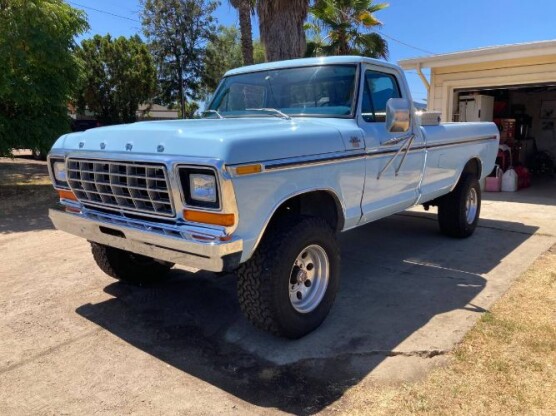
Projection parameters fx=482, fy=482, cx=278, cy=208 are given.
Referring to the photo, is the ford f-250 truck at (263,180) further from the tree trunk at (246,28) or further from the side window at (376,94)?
the tree trunk at (246,28)

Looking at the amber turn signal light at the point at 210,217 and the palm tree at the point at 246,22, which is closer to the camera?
the amber turn signal light at the point at 210,217

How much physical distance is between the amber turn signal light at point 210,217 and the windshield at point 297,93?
156 cm

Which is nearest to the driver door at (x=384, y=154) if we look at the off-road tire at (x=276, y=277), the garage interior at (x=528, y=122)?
the off-road tire at (x=276, y=277)

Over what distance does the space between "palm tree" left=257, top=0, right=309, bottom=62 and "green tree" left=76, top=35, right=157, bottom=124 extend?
11164mm

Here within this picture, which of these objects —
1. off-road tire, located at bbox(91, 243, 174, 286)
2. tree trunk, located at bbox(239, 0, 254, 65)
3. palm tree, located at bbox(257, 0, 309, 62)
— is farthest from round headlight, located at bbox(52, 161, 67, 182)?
tree trunk, located at bbox(239, 0, 254, 65)

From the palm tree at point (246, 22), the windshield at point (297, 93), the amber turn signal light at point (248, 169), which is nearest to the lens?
the amber turn signal light at point (248, 169)

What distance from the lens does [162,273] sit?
4777mm

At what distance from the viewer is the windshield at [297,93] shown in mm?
4152

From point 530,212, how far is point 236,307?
20.9ft

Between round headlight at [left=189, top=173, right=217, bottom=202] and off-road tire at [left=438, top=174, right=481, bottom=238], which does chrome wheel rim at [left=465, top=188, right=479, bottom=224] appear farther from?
round headlight at [left=189, top=173, right=217, bottom=202]

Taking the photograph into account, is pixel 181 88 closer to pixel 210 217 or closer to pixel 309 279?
pixel 309 279

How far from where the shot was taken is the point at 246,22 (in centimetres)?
1416

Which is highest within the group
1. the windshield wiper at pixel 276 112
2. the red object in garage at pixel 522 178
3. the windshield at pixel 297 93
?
the windshield at pixel 297 93

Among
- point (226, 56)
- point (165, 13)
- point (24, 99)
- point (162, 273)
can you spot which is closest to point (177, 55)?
point (165, 13)
